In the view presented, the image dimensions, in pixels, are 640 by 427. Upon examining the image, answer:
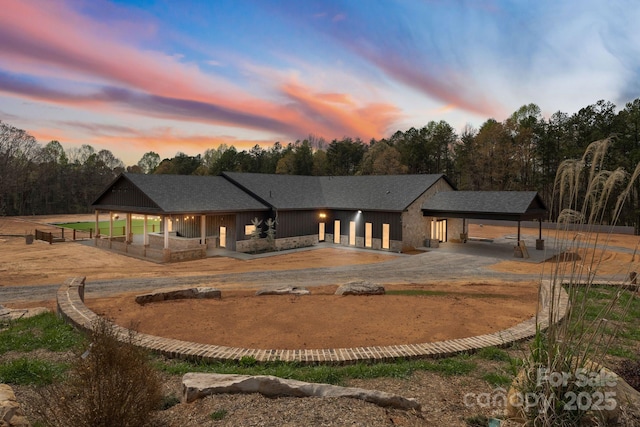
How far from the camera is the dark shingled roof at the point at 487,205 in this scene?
79.8 ft

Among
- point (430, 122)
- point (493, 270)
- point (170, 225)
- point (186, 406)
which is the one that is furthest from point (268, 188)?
point (430, 122)

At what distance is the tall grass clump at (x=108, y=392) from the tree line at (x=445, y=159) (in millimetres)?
46950

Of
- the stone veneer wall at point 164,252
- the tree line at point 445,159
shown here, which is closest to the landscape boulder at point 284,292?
the stone veneer wall at point 164,252

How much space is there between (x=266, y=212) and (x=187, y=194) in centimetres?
600

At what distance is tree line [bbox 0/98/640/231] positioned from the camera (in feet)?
141

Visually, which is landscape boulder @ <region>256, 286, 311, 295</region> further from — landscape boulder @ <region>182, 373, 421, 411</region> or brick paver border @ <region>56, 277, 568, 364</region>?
landscape boulder @ <region>182, 373, 421, 411</region>

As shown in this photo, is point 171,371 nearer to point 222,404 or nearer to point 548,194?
point 222,404

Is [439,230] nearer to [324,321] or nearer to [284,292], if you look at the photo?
[284,292]

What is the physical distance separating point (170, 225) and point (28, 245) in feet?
34.8

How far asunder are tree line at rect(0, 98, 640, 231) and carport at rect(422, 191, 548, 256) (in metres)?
19.4

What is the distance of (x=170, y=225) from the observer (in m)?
32.0

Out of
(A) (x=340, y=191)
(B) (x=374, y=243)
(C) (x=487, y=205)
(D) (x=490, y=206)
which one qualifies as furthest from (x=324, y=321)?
(A) (x=340, y=191)

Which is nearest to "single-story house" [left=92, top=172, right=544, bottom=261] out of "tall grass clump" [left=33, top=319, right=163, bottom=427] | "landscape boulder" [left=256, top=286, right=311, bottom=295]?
"landscape boulder" [left=256, top=286, right=311, bottom=295]

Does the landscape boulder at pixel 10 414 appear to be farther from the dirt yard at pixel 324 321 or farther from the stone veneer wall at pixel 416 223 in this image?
the stone veneer wall at pixel 416 223
